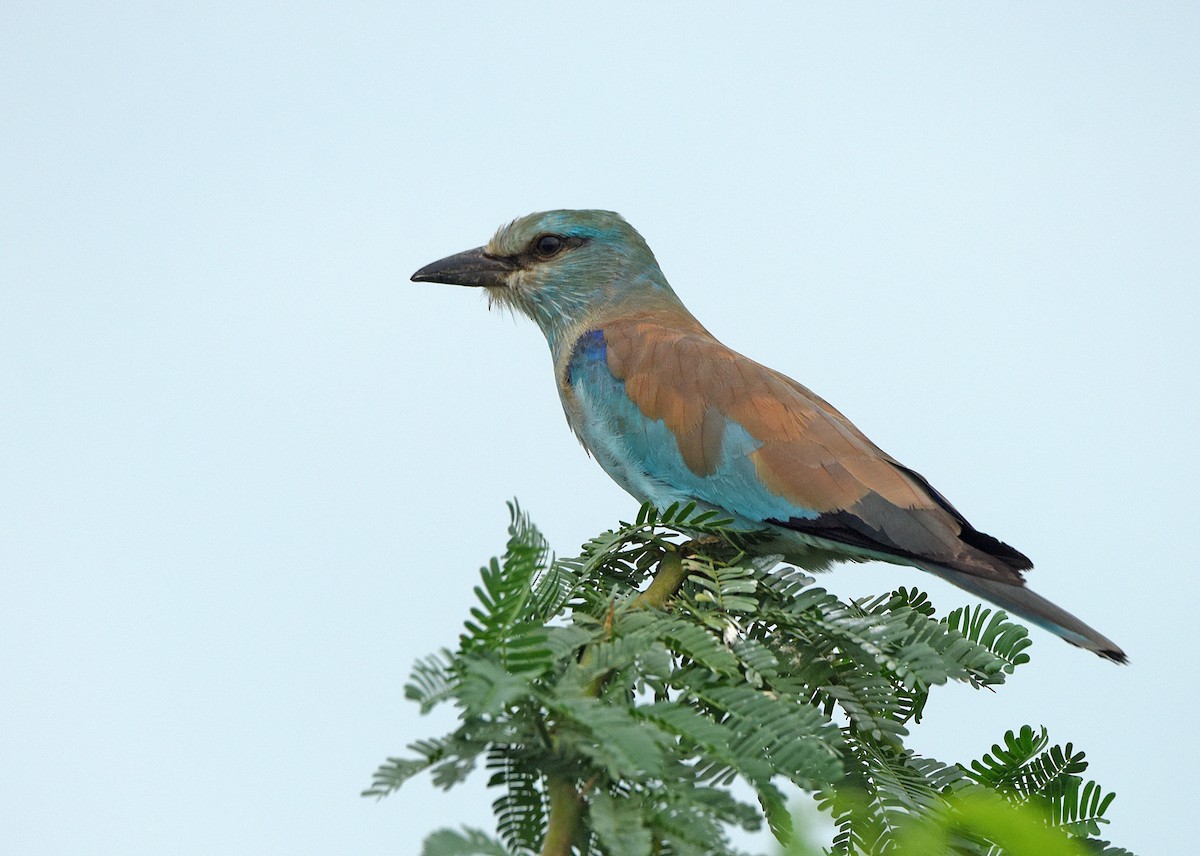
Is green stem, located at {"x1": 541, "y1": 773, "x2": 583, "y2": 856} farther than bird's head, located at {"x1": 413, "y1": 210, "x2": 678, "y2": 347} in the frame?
No

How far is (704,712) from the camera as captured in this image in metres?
2.46

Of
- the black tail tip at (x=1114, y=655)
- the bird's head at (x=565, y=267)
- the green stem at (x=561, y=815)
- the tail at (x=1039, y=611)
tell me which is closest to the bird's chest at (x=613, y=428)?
the bird's head at (x=565, y=267)

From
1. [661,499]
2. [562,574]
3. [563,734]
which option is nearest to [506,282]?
[661,499]

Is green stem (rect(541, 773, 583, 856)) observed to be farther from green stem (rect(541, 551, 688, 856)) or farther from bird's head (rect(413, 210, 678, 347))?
bird's head (rect(413, 210, 678, 347))

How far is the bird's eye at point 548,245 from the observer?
17.6ft

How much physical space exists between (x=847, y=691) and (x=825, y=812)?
1.24 feet

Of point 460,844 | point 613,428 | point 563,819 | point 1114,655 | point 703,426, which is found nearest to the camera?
point 460,844

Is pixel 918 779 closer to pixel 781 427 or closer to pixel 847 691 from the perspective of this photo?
pixel 847 691

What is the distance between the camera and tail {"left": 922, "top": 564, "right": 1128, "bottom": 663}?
312cm

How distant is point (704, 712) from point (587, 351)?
2566 mm

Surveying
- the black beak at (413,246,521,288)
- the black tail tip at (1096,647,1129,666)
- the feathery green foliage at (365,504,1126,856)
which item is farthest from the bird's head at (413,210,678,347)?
the black tail tip at (1096,647,1129,666)

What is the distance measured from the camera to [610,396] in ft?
15.1

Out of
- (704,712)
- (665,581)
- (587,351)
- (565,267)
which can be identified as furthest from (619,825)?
(565,267)

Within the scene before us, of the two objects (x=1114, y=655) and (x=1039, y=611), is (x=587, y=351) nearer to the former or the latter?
(x=1039, y=611)
